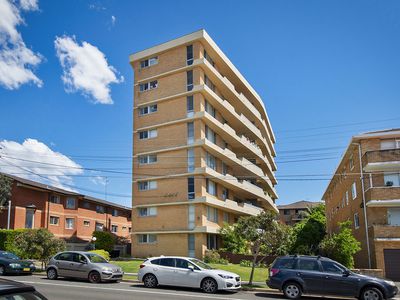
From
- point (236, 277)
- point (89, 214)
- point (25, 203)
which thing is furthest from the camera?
point (89, 214)

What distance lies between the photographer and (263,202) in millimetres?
59875

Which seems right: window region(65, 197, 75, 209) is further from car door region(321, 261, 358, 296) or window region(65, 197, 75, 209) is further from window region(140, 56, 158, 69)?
car door region(321, 261, 358, 296)

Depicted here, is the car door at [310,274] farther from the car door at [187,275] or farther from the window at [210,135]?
the window at [210,135]

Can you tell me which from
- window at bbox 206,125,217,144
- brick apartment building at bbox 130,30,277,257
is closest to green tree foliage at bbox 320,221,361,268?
brick apartment building at bbox 130,30,277,257

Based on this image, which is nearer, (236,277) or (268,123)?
(236,277)

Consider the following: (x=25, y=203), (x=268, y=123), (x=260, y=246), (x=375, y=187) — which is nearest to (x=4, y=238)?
(x=25, y=203)

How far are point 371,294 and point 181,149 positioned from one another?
83.6ft

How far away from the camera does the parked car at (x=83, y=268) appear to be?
2047 centimetres

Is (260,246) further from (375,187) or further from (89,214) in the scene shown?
(89,214)

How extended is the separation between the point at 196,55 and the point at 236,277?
2608 centimetres

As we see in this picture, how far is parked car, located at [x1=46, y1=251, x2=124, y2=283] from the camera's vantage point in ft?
67.2

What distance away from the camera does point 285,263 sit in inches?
699

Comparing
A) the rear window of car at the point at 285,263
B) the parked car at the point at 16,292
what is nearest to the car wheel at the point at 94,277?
the rear window of car at the point at 285,263

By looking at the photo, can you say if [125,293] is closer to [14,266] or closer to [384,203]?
[14,266]
